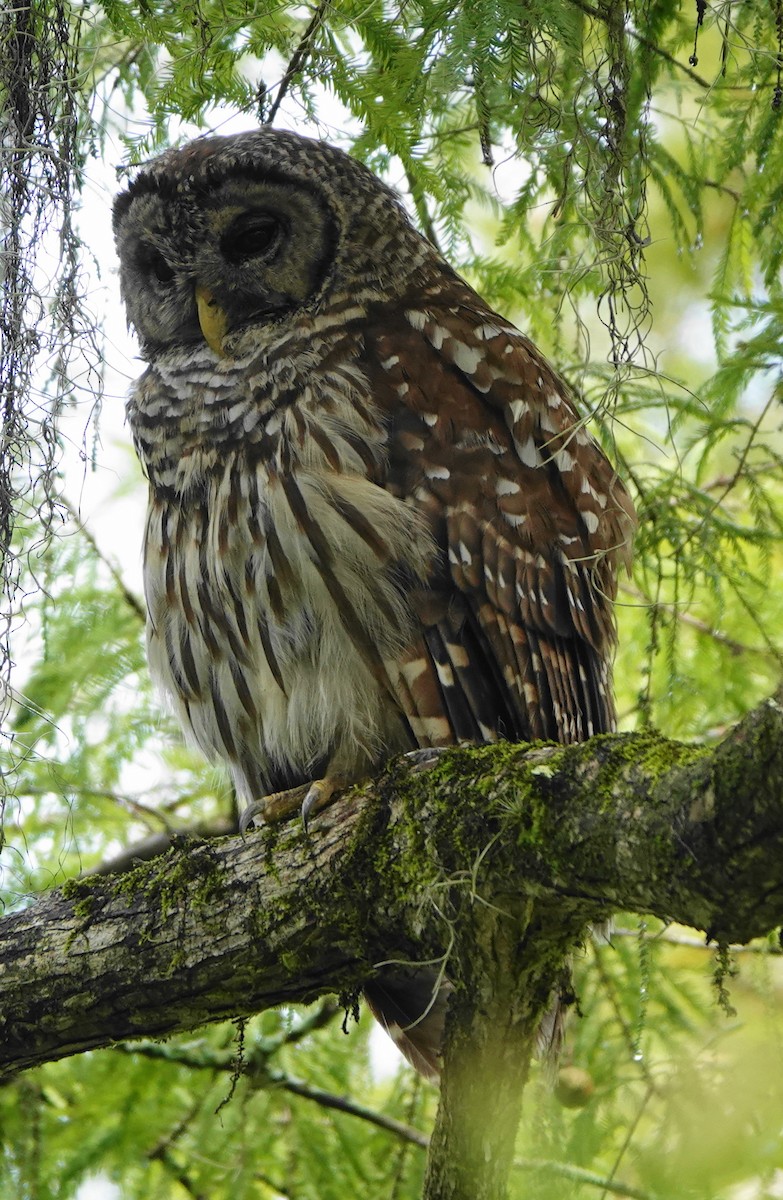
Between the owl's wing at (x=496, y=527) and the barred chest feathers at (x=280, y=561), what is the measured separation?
0.31 ft

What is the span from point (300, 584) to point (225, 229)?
1.23 metres

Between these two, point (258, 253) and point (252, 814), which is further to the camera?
point (258, 253)

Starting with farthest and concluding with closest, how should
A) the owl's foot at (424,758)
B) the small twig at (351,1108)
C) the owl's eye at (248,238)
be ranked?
the small twig at (351,1108) → the owl's eye at (248,238) → the owl's foot at (424,758)

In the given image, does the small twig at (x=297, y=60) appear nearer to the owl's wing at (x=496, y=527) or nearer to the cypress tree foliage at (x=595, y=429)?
the cypress tree foliage at (x=595, y=429)

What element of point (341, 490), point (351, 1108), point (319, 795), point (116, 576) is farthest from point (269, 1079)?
point (341, 490)

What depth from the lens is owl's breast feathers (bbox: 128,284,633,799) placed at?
351 cm

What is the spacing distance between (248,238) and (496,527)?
4.08 ft

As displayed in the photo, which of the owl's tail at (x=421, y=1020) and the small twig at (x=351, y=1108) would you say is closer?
the owl's tail at (x=421, y=1020)

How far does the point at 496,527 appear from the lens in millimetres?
3650

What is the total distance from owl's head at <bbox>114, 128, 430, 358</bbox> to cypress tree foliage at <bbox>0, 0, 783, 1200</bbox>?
0.17 metres

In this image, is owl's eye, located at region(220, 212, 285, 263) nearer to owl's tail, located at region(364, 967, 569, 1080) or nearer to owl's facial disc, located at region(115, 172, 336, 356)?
owl's facial disc, located at region(115, 172, 336, 356)

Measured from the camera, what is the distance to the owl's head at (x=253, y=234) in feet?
13.1

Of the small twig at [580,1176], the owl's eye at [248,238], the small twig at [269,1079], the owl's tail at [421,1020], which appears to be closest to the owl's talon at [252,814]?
the owl's tail at [421,1020]

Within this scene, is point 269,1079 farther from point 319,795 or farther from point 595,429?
point 595,429
